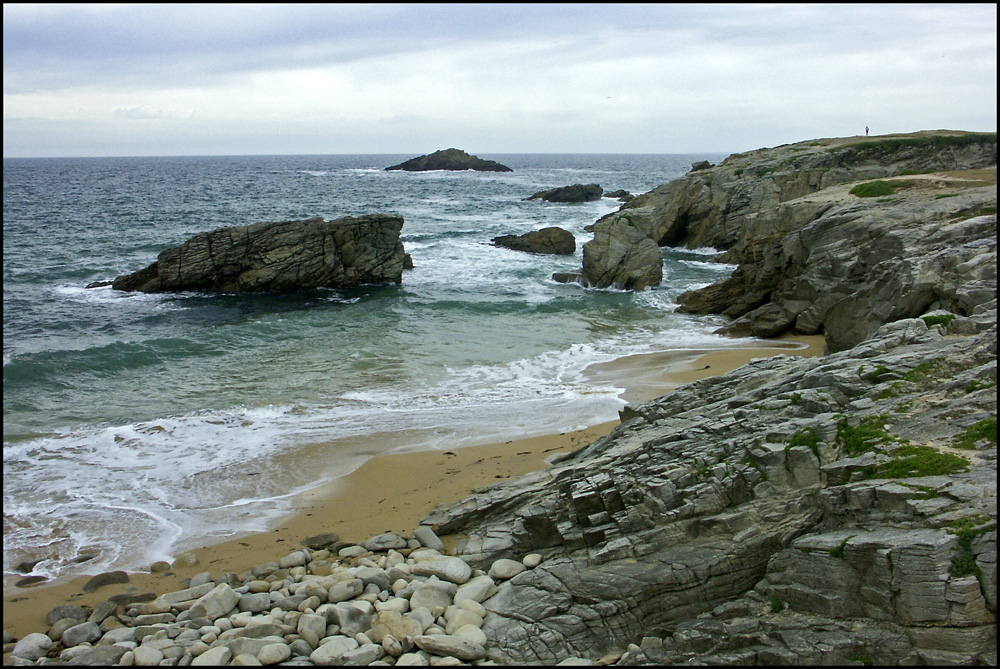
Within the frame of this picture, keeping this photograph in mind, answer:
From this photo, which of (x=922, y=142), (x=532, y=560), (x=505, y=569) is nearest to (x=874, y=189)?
(x=532, y=560)

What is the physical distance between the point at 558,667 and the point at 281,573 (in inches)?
162

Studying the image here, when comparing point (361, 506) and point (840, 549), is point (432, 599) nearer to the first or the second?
point (361, 506)

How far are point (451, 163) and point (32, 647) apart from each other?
5559 inches

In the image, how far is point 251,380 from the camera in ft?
57.2

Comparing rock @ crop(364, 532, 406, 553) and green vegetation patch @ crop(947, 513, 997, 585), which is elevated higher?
green vegetation patch @ crop(947, 513, 997, 585)

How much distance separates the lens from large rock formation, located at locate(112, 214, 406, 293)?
92.7ft

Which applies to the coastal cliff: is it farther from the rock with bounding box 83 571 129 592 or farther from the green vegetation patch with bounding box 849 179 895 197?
the green vegetation patch with bounding box 849 179 895 197

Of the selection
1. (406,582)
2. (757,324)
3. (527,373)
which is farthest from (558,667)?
(757,324)

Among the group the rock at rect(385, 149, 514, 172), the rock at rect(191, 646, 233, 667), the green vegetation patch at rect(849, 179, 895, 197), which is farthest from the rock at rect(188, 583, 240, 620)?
the rock at rect(385, 149, 514, 172)

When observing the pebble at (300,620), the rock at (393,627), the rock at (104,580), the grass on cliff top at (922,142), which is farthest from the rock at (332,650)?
the grass on cliff top at (922,142)

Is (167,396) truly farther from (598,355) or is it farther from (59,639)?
(598,355)

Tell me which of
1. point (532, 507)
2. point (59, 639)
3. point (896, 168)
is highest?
point (896, 168)

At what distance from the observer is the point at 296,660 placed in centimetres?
669

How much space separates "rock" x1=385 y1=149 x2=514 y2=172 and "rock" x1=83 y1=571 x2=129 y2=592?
439 feet
